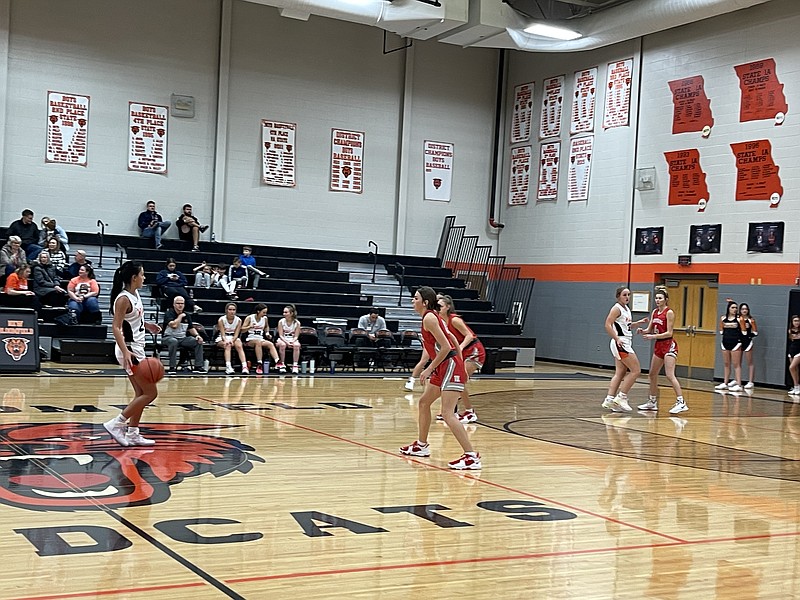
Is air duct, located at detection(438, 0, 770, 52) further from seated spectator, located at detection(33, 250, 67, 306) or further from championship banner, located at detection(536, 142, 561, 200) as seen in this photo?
seated spectator, located at detection(33, 250, 67, 306)

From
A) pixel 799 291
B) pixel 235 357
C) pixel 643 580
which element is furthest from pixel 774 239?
pixel 643 580

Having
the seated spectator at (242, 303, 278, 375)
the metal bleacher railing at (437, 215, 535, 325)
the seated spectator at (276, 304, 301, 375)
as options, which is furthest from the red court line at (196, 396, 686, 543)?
the metal bleacher railing at (437, 215, 535, 325)

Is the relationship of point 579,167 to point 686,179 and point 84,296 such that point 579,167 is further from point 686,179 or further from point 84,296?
point 84,296

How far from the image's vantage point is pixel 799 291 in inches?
671

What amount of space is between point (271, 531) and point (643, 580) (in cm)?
204

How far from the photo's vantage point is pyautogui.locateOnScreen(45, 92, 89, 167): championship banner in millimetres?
19703

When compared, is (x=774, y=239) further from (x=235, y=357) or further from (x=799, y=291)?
(x=235, y=357)

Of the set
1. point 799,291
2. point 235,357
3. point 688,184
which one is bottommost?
point 235,357

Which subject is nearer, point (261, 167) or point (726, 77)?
point (726, 77)

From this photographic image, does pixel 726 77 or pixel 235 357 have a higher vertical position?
pixel 726 77

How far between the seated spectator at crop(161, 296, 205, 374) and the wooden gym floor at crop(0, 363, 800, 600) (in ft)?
13.6

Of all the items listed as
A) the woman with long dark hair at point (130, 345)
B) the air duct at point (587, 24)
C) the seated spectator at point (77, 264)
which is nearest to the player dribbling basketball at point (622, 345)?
the woman with long dark hair at point (130, 345)

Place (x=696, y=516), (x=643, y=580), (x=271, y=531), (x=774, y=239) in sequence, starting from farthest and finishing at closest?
1. (x=774, y=239)
2. (x=696, y=516)
3. (x=271, y=531)
4. (x=643, y=580)

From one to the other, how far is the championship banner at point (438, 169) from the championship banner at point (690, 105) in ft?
20.2
